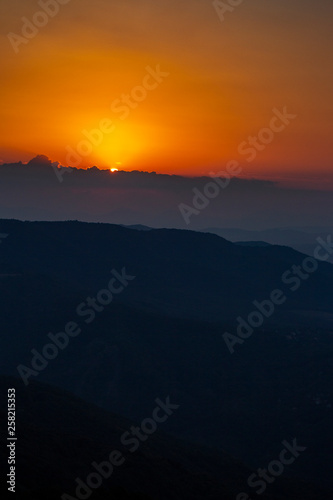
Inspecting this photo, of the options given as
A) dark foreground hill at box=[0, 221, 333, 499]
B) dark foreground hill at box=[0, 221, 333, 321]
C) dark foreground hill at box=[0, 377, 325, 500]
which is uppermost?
dark foreground hill at box=[0, 221, 333, 321]

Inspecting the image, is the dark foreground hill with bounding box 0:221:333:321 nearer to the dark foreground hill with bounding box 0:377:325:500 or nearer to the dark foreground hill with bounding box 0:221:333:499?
the dark foreground hill with bounding box 0:221:333:499

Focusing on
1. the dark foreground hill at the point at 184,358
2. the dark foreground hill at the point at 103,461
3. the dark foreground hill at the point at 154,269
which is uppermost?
the dark foreground hill at the point at 154,269

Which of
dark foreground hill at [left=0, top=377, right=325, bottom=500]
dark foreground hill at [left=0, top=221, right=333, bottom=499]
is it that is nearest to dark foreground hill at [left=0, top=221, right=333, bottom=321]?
dark foreground hill at [left=0, top=221, right=333, bottom=499]

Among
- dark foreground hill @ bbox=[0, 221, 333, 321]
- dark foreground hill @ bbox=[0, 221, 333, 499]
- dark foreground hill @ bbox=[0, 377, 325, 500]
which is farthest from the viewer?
dark foreground hill @ bbox=[0, 221, 333, 321]

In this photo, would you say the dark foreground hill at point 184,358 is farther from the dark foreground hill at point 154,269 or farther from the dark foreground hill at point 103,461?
the dark foreground hill at point 103,461

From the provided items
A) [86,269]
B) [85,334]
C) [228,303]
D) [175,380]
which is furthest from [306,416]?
[86,269]

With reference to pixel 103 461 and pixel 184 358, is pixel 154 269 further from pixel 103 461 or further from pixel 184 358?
pixel 103 461

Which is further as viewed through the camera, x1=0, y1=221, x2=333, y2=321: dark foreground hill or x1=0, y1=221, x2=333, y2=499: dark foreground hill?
x1=0, y1=221, x2=333, y2=321: dark foreground hill

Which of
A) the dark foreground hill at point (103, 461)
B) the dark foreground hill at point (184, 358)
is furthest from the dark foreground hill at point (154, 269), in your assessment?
the dark foreground hill at point (103, 461)

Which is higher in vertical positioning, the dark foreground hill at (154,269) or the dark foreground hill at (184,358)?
the dark foreground hill at (154,269)
